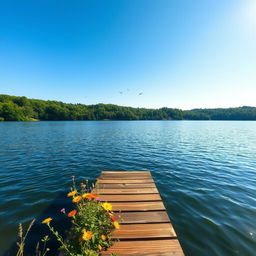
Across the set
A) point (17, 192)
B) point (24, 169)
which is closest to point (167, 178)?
point (17, 192)

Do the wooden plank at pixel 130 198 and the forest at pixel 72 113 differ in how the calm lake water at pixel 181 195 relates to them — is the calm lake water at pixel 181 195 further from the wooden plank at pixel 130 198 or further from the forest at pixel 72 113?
the forest at pixel 72 113

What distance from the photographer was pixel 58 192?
17.6 feet

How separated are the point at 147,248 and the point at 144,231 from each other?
369mm

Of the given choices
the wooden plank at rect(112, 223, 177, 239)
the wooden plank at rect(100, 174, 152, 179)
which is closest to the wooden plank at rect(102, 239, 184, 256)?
the wooden plank at rect(112, 223, 177, 239)

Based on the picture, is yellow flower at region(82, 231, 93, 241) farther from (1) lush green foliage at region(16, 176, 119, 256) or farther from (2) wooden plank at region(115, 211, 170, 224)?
(2) wooden plank at region(115, 211, 170, 224)

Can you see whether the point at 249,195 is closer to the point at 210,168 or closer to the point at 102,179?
the point at 210,168

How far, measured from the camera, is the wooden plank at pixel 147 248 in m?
2.22

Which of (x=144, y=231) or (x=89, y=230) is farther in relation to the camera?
(x=144, y=231)

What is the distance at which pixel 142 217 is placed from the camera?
3092 millimetres

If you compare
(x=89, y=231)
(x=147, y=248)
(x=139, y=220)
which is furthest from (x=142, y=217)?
(x=89, y=231)

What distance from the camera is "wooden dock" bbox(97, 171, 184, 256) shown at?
2295 millimetres

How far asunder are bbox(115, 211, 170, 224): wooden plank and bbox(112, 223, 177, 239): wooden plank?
Answer: 0.11 metres

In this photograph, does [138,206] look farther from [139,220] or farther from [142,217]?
[139,220]

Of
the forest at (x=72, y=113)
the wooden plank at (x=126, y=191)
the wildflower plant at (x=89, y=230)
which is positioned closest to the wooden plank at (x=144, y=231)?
the wildflower plant at (x=89, y=230)
